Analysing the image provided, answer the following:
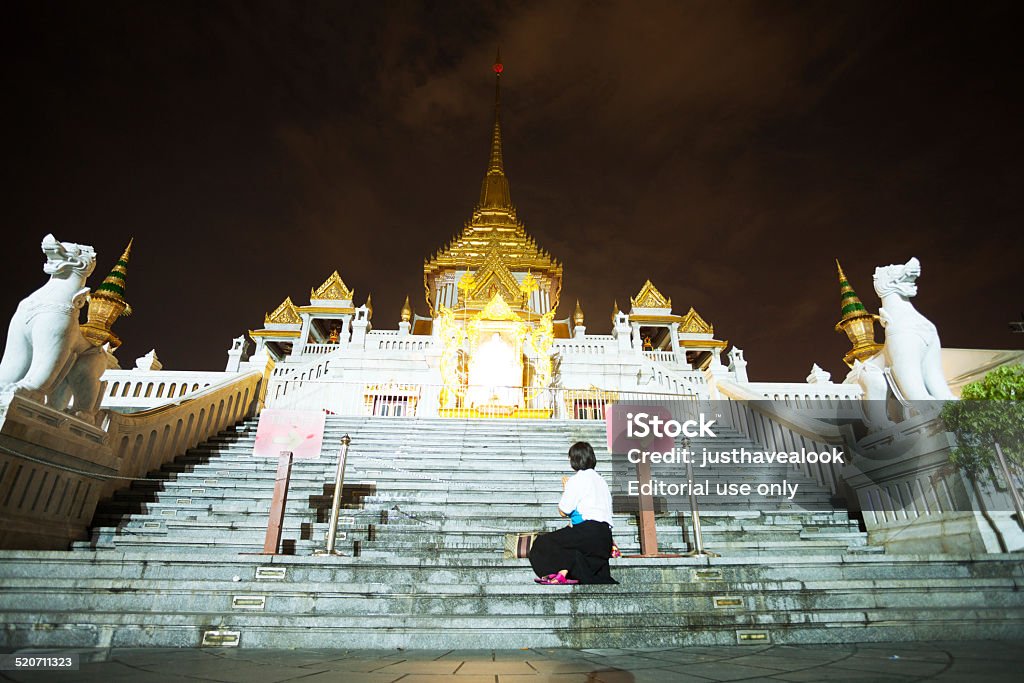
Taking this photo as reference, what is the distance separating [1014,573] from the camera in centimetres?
401

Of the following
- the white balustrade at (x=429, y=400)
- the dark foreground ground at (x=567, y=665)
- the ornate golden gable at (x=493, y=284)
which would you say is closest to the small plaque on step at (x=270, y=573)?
the dark foreground ground at (x=567, y=665)

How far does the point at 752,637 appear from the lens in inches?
131

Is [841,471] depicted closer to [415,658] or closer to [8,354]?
[415,658]

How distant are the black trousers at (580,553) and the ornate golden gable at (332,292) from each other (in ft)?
91.6

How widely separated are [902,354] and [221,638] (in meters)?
7.11

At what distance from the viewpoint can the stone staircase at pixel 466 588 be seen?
328 centimetres

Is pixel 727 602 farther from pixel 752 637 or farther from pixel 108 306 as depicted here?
pixel 108 306

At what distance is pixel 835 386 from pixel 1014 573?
8.11m

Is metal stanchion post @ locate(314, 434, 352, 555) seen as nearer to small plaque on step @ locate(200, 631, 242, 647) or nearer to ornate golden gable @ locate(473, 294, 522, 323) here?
small plaque on step @ locate(200, 631, 242, 647)

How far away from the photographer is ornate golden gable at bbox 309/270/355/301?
29.4 m

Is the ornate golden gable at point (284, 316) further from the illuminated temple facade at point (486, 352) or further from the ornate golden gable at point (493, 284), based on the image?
the ornate golden gable at point (493, 284)

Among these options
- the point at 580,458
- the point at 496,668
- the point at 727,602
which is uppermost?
the point at 580,458

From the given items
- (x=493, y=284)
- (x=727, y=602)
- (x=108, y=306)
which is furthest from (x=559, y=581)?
(x=493, y=284)

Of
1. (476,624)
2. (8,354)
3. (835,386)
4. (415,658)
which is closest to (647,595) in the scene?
(476,624)
